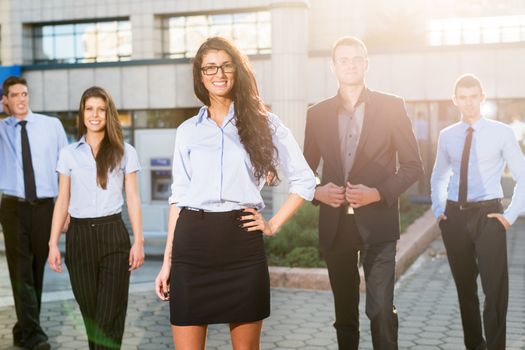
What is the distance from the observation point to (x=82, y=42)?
29922 mm

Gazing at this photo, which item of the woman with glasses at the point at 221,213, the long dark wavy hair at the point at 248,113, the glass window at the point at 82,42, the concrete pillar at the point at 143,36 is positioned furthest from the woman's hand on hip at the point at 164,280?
the glass window at the point at 82,42

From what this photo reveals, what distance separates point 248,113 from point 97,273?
7.16 ft

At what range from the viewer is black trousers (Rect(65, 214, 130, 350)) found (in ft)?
17.5

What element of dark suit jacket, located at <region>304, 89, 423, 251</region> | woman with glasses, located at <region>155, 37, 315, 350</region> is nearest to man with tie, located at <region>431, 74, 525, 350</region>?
dark suit jacket, located at <region>304, 89, 423, 251</region>

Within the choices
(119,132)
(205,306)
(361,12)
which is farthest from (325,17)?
(205,306)

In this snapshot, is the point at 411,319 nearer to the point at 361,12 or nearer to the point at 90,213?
the point at 90,213

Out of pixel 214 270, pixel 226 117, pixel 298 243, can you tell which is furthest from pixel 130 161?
pixel 298 243

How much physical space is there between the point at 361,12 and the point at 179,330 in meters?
25.3

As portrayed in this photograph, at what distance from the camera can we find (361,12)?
27.8 meters

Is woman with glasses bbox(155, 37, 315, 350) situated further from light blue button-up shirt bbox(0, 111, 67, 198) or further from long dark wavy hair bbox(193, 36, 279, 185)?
light blue button-up shirt bbox(0, 111, 67, 198)

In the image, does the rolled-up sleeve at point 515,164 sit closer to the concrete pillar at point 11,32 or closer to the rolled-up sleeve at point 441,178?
the rolled-up sleeve at point 441,178

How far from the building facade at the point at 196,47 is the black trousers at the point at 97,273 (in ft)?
41.2

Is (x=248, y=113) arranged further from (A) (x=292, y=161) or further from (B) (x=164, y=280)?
(B) (x=164, y=280)

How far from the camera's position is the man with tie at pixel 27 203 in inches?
260
